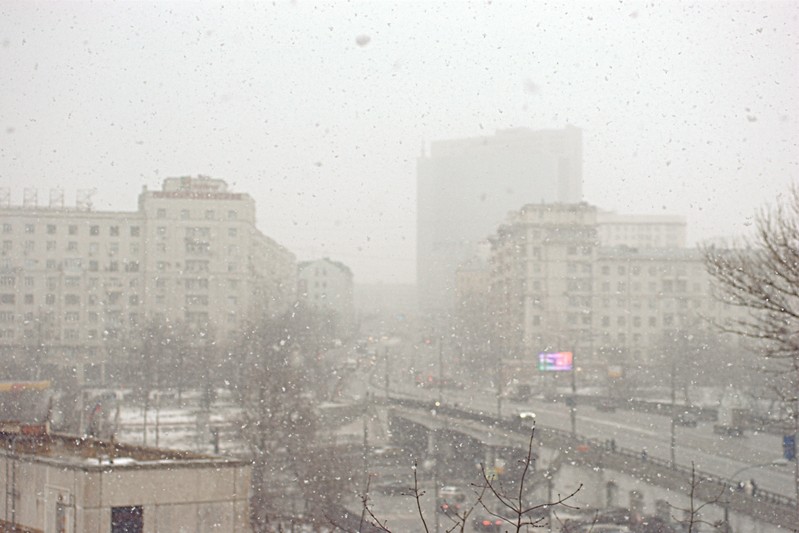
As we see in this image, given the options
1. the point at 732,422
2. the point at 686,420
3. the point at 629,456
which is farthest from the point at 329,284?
the point at 629,456

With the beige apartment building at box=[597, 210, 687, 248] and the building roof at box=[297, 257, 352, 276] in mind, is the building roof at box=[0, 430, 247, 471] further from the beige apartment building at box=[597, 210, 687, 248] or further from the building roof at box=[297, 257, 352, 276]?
the beige apartment building at box=[597, 210, 687, 248]

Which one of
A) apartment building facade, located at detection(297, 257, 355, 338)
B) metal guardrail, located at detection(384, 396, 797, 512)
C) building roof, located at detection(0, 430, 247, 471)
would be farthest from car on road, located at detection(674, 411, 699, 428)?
apartment building facade, located at detection(297, 257, 355, 338)

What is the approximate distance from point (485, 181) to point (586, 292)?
121ft

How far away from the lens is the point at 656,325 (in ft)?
74.3

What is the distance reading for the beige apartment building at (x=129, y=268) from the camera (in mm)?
18141

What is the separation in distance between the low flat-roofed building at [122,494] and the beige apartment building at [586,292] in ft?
60.0

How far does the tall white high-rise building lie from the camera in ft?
173

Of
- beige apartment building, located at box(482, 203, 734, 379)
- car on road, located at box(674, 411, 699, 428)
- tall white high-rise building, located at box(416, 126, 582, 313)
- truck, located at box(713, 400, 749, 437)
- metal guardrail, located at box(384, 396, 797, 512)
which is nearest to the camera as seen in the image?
metal guardrail, located at box(384, 396, 797, 512)

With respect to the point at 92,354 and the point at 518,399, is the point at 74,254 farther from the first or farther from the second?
the point at 518,399

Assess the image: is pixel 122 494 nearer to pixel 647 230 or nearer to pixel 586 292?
pixel 586 292

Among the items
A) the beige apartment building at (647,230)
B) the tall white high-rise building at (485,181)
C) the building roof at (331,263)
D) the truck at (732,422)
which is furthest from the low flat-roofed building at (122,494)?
the beige apartment building at (647,230)

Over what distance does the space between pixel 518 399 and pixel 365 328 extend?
51.5 feet

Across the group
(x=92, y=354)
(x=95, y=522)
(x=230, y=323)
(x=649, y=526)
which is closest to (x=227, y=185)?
(x=230, y=323)

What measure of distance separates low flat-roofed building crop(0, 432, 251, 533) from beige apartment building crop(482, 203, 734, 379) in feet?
60.0
